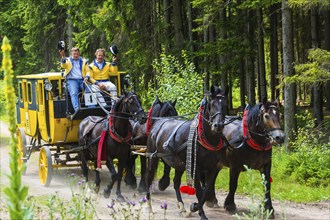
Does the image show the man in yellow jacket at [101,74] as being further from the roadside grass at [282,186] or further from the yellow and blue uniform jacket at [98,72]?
the roadside grass at [282,186]

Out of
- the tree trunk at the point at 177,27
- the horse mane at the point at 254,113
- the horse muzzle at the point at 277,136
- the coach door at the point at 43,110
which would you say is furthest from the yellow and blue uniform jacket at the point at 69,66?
the tree trunk at the point at 177,27

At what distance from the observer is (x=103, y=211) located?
11086 millimetres

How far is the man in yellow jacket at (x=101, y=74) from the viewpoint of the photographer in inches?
564

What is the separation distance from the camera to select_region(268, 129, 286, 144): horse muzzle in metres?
10.1

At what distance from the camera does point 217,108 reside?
999cm

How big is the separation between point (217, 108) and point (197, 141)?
79 cm

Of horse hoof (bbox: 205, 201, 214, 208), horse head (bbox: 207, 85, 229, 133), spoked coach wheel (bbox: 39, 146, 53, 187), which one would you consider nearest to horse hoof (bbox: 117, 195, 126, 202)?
horse hoof (bbox: 205, 201, 214, 208)

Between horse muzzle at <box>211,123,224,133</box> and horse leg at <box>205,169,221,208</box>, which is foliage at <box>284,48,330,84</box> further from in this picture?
horse muzzle at <box>211,123,224,133</box>

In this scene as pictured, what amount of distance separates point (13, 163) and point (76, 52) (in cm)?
1217

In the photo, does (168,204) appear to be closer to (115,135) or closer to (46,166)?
(115,135)

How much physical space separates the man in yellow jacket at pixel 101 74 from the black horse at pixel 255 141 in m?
3.90

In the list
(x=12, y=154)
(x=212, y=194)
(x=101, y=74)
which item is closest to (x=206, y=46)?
(x=101, y=74)

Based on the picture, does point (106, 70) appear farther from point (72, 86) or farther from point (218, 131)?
point (218, 131)

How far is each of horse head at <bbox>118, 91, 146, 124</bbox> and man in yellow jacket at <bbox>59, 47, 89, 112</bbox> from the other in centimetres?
160
